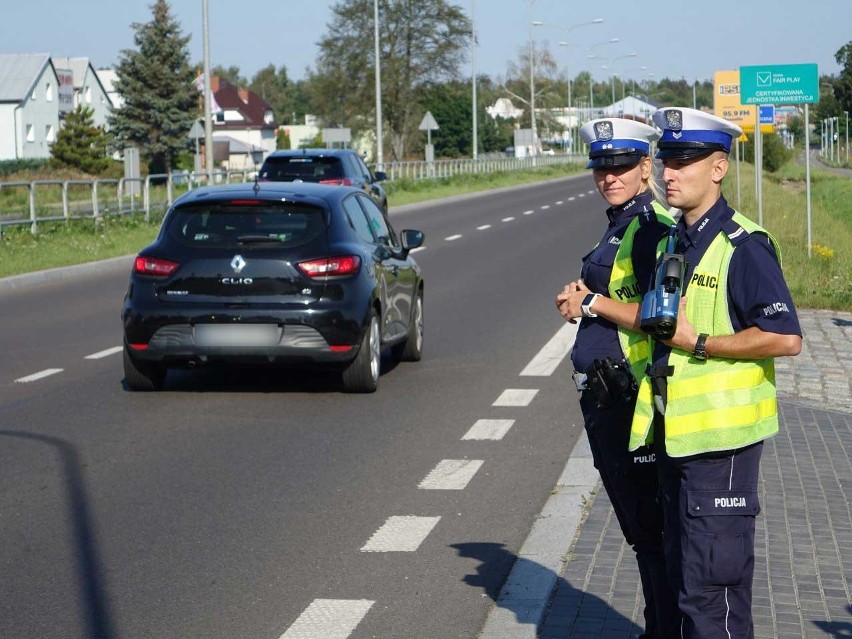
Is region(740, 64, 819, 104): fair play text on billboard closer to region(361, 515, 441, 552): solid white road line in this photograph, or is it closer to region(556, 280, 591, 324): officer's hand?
region(361, 515, 441, 552): solid white road line

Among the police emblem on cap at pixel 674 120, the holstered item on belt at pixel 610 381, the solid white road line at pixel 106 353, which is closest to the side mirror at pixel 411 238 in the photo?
the solid white road line at pixel 106 353

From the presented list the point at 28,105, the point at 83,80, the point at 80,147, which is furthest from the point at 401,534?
the point at 83,80

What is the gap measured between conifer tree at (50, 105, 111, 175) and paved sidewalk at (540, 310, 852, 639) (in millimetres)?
76407

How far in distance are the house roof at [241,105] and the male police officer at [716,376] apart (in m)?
157

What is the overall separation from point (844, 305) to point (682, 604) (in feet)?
42.6

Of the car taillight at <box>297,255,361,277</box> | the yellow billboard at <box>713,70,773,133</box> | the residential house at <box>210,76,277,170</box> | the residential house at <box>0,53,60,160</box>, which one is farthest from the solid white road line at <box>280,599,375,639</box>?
the residential house at <box>210,76,277,170</box>

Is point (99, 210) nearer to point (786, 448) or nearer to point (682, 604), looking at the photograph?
point (786, 448)

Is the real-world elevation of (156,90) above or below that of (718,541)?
above

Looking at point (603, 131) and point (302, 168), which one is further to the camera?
point (302, 168)

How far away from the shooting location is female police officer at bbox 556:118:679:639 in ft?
13.8

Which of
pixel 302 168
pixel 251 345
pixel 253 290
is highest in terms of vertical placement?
pixel 302 168

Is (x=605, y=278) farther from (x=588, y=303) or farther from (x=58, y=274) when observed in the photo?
(x=58, y=274)

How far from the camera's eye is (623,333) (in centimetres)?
431

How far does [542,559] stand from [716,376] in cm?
235
